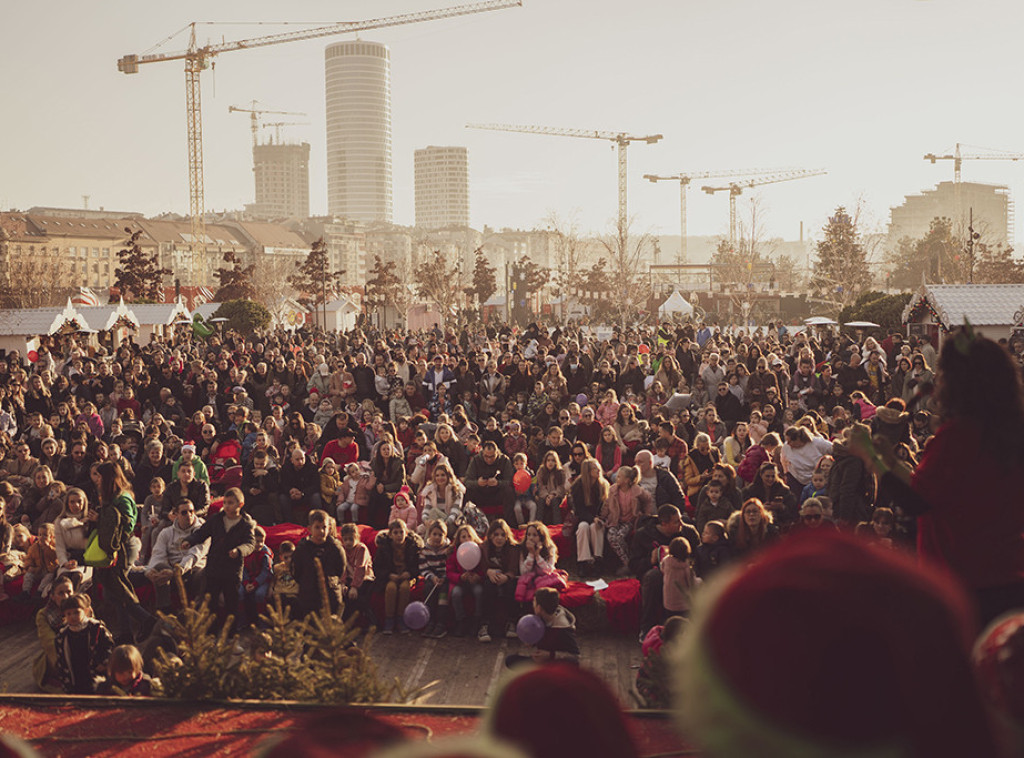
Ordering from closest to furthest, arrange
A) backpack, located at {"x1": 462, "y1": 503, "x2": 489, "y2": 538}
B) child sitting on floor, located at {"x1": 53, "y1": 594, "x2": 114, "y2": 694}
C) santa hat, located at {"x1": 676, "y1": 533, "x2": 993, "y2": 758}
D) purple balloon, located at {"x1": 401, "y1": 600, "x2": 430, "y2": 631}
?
santa hat, located at {"x1": 676, "y1": 533, "x2": 993, "y2": 758}, child sitting on floor, located at {"x1": 53, "y1": 594, "x2": 114, "y2": 694}, purple balloon, located at {"x1": 401, "y1": 600, "x2": 430, "y2": 631}, backpack, located at {"x1": 462, "y1": 503, "x2": 489, "y2": 538}

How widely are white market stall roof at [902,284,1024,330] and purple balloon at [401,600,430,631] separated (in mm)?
17029

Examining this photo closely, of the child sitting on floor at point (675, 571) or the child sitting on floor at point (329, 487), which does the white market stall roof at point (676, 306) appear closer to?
the child sitting on floor at point (329, 487)

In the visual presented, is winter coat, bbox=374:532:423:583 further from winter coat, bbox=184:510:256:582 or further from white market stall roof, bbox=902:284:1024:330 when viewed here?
white market stall roof, bbox=902:284:1024:330

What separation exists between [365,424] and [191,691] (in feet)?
29.9

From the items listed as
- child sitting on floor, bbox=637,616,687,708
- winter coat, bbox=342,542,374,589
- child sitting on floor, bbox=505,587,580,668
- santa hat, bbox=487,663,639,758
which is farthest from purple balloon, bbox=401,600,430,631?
santa hat, bbox=487,663,639,758

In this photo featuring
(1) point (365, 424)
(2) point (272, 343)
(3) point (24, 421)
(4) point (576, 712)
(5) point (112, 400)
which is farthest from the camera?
(2) point (272, 343)

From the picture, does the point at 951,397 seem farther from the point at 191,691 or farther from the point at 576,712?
the point at 191,691

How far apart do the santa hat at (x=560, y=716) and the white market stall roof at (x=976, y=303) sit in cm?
2271


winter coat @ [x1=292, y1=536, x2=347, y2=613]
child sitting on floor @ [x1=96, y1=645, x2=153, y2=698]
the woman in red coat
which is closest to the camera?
the woman in red coat

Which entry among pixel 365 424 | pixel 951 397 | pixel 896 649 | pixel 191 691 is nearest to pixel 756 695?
pixel 896 649

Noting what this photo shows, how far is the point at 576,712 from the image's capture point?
2.93 feet

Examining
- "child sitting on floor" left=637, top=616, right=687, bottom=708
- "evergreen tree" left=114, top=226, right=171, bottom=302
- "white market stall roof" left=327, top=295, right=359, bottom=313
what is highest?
"evergreen tree" left=114, top=226, right=171, bottom=302

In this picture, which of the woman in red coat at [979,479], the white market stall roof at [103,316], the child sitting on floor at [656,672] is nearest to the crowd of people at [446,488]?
the child sitting on floor at [656,672]

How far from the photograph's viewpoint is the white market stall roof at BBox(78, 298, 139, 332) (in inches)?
1314
